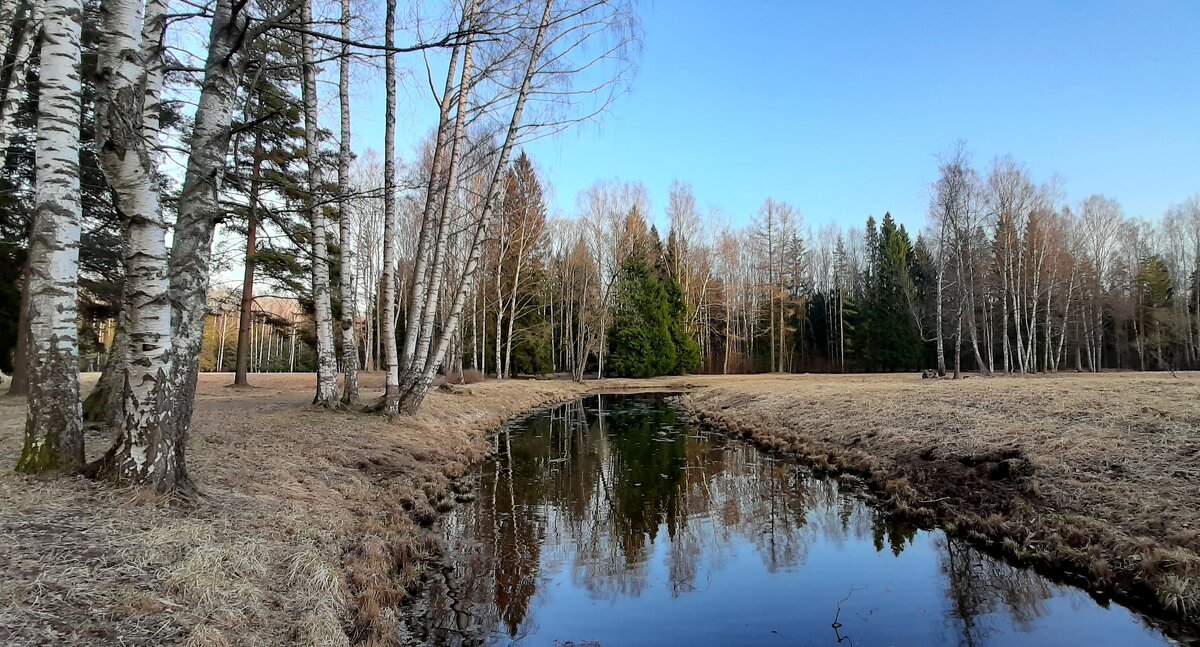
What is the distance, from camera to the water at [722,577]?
4875mm

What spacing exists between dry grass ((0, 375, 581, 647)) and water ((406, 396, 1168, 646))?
2.25 ft

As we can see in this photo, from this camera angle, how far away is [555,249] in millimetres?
40781

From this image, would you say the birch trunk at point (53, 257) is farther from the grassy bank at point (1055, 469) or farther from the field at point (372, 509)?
the grassy bank at point (1055, 469)

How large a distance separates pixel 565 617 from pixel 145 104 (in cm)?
594

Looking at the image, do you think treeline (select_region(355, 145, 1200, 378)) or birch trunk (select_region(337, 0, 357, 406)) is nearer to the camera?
birch trunk (select_region(337, 0, 357, 406))

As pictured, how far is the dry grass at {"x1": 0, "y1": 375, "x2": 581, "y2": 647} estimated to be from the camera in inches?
126

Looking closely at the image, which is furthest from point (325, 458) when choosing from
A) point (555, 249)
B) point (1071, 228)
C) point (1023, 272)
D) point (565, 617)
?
point (1071, 228)

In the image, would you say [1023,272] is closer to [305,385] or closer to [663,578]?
[663,578]

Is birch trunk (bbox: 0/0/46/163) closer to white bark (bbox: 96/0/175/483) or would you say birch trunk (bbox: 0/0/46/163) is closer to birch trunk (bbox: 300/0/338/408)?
birch trunk (bbox: 300/0/338/408)

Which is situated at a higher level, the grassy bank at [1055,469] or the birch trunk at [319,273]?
the birch trunk at [319,273]

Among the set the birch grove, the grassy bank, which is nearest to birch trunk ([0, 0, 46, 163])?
the birch grove

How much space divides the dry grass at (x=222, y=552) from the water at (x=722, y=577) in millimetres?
685

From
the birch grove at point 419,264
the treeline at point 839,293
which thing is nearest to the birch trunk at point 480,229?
the birch grove at point 419,264

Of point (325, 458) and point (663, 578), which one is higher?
point (325, 458)
